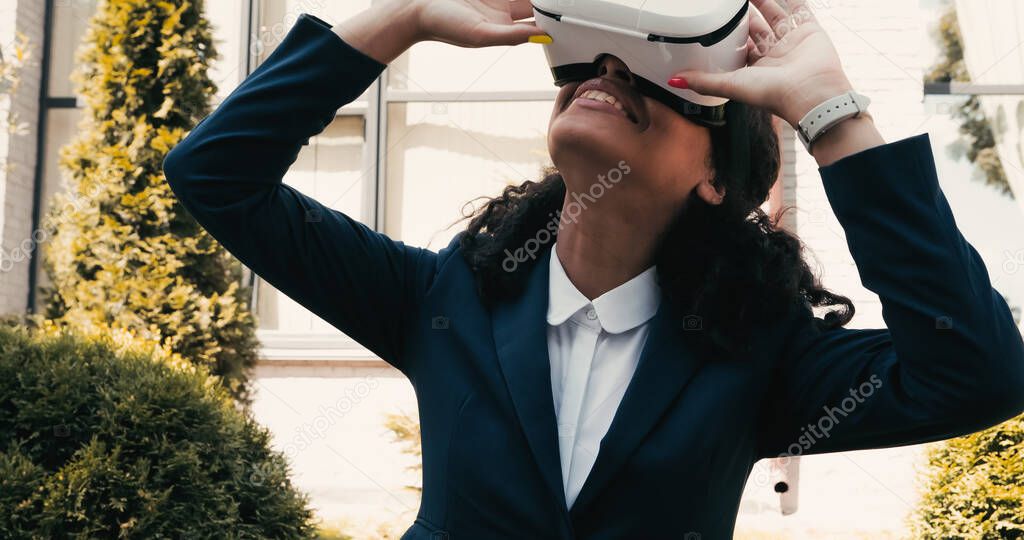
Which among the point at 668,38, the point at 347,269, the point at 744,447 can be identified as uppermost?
the point at 668,38

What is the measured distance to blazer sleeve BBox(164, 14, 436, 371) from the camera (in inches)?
67.7

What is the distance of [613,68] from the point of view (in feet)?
5.80

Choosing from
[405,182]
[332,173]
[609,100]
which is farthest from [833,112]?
[332,173]

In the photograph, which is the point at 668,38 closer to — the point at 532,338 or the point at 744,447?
the point at 532,338

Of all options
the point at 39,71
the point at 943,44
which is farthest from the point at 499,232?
the point at 39,71

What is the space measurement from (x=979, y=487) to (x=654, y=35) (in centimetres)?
391

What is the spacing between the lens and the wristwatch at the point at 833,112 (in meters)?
1.57

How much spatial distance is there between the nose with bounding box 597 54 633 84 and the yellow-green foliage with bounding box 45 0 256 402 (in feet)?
16.8

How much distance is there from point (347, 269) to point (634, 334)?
0.52 m

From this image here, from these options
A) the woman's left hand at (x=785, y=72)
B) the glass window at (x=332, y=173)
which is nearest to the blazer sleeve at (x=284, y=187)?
the woman's left hand at (x=785, y=72)

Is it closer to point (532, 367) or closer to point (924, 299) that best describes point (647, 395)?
point (532, 367)

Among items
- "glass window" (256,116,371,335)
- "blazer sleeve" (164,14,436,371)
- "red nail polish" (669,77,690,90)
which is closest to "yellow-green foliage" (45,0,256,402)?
"glass window" (256,116,371,335)

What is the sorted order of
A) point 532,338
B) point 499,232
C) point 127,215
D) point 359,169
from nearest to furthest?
point 532,338, point 499,232, point 127,215, point 359,169

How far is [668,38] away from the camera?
1.65m
